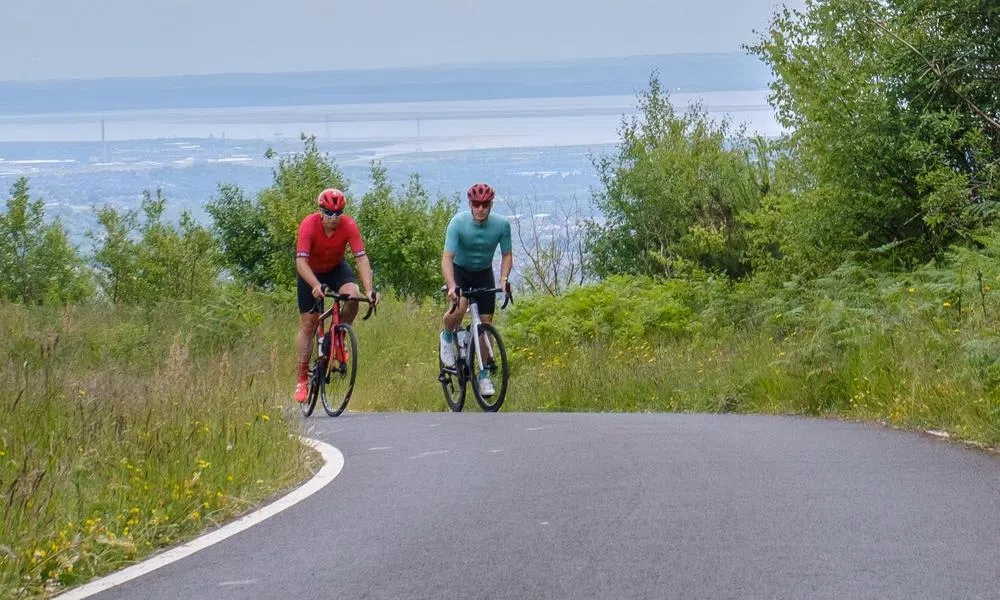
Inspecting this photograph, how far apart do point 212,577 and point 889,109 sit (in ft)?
44.1

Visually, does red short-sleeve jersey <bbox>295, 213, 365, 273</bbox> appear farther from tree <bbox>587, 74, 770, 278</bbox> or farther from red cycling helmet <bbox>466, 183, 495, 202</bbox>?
tree <bbox>587, 74, 770, 278</bbox>

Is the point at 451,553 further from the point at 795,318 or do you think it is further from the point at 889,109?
→ the point at 889,109

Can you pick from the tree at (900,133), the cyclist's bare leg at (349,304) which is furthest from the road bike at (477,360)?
the tree at (900,133)

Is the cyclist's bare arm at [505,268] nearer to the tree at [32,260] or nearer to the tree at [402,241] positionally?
the tree at [32,260]

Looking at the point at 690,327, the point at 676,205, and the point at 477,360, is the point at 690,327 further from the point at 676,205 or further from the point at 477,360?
the point at 676,205

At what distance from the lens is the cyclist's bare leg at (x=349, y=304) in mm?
14328

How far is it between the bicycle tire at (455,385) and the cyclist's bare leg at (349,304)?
1.17 m

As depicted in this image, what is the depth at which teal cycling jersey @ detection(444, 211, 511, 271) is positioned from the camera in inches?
559

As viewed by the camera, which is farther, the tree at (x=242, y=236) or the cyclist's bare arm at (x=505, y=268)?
the tree at (x=242, y=236)

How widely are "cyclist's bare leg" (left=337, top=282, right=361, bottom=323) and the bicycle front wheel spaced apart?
3.5 inches

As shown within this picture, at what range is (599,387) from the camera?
17.0 metres

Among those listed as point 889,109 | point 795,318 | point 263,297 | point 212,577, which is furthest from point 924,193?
point 263,297

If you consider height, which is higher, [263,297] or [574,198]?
[574,198]

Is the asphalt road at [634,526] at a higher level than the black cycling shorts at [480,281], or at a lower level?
lower
